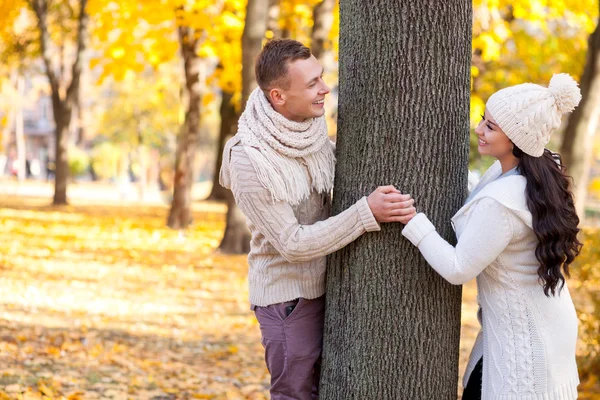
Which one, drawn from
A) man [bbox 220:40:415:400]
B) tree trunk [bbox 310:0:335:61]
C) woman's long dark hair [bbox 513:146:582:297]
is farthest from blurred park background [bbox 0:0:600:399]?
woman's long dark hair [bbox 513:146:582:297]

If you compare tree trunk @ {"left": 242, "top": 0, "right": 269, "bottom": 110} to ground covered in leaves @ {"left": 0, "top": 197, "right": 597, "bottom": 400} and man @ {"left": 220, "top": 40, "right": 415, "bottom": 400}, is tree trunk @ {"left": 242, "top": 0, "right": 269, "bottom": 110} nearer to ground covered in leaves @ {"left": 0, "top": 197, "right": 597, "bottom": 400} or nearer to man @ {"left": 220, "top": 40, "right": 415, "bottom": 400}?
ground covered in leaves @ {"left": 0, "top": 197, "right": 597, "bottom": 400}

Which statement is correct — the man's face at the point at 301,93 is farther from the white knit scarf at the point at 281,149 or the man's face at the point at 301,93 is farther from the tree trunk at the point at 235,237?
the tree trunk at the point at 235,237

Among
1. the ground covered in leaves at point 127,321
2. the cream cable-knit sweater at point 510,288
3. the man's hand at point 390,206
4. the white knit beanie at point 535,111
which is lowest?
the ground covered in leaves at point 127,321

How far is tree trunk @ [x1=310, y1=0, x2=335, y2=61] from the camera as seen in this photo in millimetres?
11609

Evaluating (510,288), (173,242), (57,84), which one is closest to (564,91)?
(510,288)

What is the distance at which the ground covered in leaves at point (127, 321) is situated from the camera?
18.4ft

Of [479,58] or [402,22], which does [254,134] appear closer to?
[402,22]

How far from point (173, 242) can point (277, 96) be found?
11141mm

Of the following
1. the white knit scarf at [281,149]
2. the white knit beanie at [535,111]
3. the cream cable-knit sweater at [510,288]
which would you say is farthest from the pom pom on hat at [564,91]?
the white knit scarf at [281,149]

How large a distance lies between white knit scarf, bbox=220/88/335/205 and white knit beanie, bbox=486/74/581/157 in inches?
30.5

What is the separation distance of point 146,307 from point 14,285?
169 cm

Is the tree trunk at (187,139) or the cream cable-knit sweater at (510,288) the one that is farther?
the tree trunk at (187,139)

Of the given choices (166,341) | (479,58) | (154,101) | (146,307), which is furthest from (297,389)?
(154,101)

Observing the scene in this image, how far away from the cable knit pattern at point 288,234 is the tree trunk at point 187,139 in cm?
1210
